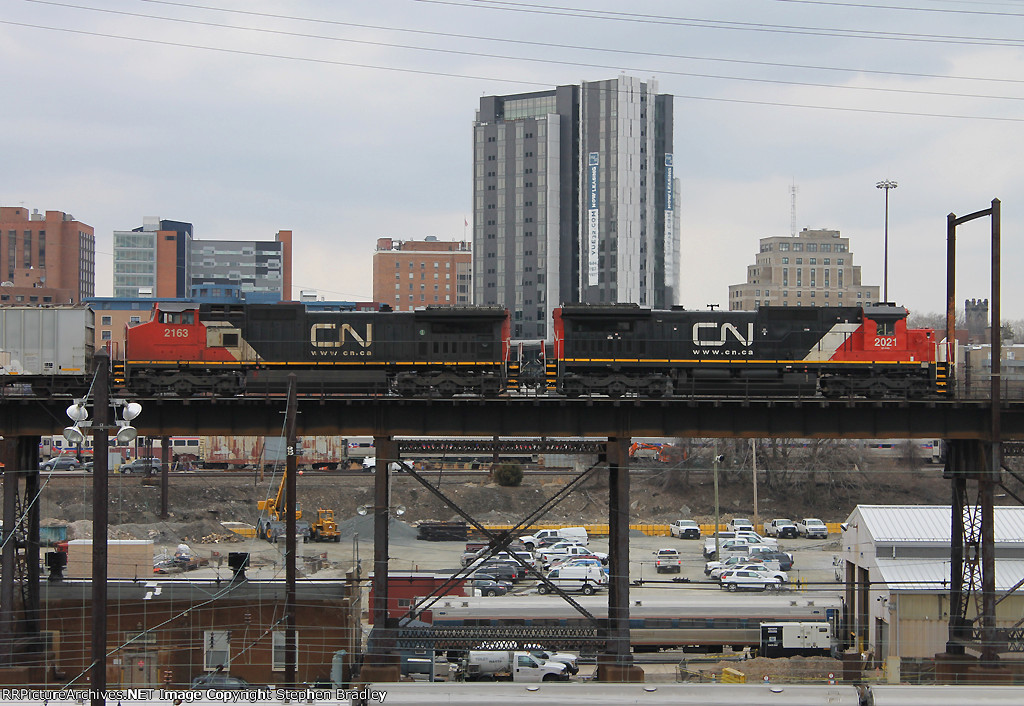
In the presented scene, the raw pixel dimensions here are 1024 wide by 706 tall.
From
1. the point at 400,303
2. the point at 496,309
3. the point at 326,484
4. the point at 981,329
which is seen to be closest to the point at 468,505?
the point at 326,484

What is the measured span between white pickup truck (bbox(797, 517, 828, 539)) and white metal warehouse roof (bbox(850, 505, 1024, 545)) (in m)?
27.5

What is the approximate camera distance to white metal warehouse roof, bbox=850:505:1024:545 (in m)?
39.8

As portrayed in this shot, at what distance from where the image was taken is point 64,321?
38250 millimetres

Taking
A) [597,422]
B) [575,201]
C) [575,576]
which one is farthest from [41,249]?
[597,422]

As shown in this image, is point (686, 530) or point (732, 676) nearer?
point (732, 676)

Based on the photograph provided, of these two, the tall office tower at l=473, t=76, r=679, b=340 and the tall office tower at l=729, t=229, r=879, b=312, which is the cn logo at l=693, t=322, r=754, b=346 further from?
the tall office tower at l=729, t=229, r=879, b=312

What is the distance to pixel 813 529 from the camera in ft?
232

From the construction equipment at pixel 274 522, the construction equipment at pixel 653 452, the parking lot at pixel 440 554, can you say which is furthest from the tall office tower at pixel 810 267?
the construction equipment at pixel 274 522

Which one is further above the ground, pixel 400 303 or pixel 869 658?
pixel 400 303

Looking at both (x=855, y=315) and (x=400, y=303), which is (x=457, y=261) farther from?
(x=855, y=315)

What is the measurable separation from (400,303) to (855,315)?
13899 centimetres

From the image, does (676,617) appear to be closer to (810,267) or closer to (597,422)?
(597,422)

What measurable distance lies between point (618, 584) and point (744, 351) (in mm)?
14816

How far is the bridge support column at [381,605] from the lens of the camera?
26.5 meters
